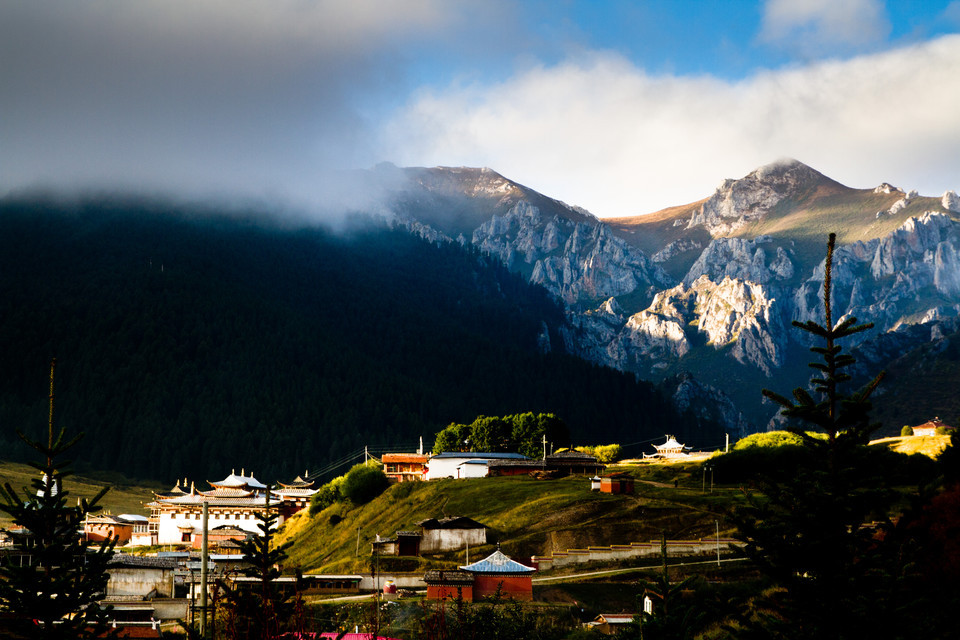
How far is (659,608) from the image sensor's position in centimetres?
2023

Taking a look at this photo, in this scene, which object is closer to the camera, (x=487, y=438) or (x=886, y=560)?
(x=886, y=560)

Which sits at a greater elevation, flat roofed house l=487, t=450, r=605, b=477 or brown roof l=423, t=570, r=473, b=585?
flat roofed house l=487, t=450, r=605, b=477

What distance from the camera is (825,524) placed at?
20953 mm

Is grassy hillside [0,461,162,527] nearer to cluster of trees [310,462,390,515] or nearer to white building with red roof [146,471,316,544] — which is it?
white building with red roof [146,471,316,544]

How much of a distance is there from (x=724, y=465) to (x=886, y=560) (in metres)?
103

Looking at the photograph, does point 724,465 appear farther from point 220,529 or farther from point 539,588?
point 220,529

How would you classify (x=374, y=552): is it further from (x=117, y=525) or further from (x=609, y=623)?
(x=117, y=525)

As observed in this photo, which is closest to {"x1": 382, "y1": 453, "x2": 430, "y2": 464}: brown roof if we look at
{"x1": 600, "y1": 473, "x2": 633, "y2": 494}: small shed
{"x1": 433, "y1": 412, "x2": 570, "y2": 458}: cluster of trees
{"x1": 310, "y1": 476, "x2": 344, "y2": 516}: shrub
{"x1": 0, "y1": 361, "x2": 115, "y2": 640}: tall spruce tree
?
{"x1": 433, "y1": 412, "x2": 570, "y2": 458}: cluster of trees

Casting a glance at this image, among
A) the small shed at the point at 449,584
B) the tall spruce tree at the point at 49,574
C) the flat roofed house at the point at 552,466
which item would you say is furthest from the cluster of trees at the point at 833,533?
the flat roofed house at the point at 552,466

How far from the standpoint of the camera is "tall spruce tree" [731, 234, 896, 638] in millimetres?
20188

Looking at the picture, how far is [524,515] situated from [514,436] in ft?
257

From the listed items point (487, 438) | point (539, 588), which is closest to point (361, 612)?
point (539, 588)

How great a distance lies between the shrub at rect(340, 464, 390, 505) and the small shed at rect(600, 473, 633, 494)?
125ft

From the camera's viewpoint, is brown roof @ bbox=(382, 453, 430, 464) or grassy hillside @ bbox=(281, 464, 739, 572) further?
brown roof @ bbox=(382, 453, 430, 464)
